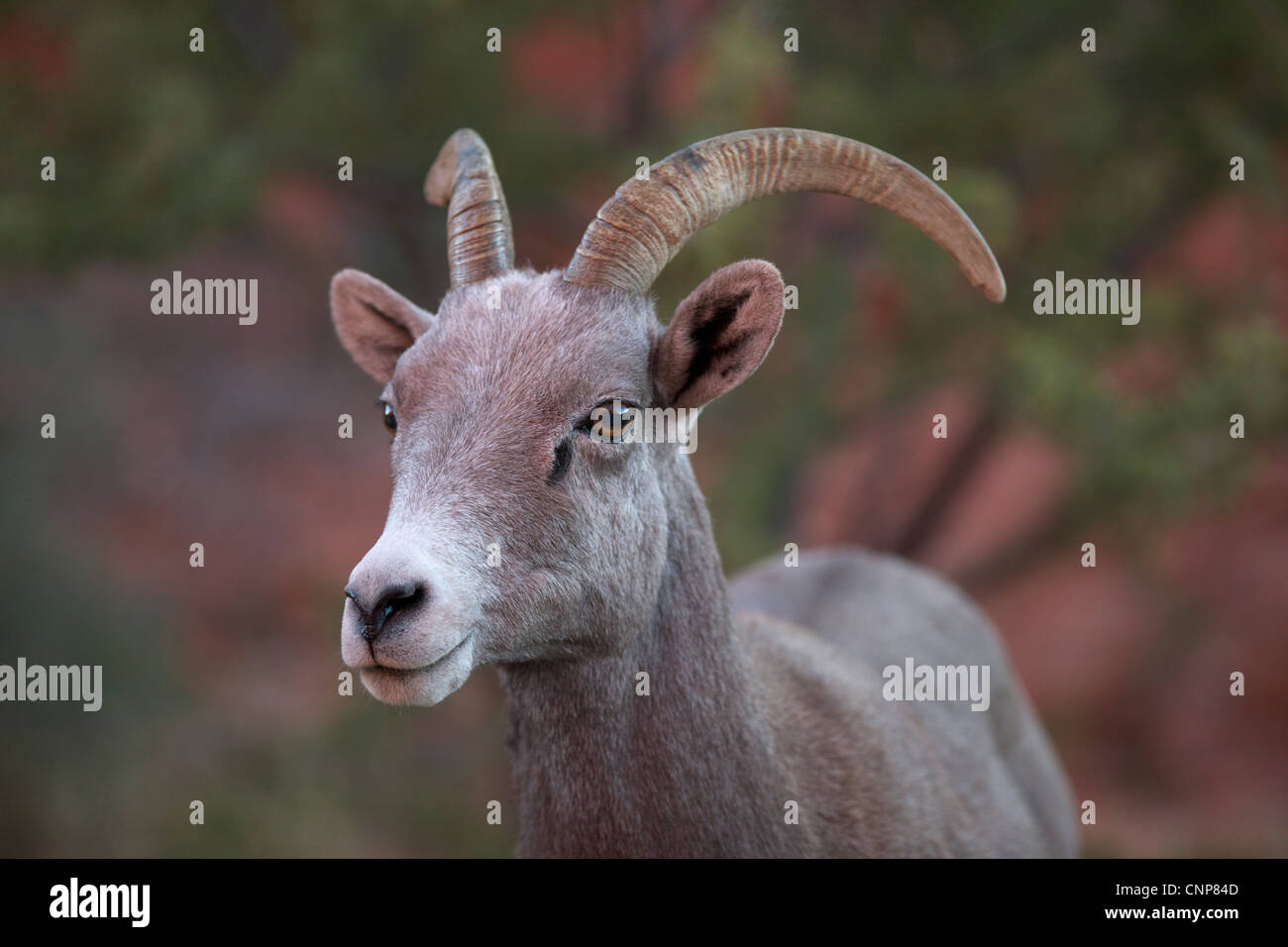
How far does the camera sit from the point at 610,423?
10.3 feet

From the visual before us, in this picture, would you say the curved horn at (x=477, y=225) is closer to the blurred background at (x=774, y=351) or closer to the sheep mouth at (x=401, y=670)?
the sheep mouth at (x=401, y=670)

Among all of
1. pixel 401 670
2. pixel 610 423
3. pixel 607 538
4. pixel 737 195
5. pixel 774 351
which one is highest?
pixel 774 351

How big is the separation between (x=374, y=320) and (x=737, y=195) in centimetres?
130

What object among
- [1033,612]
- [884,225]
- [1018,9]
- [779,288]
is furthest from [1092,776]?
[779,288]

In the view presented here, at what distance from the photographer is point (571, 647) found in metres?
3.18

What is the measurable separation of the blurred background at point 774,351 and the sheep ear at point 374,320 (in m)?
2.51

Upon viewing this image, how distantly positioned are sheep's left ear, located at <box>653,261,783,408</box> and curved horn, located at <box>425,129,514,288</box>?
63 centimetres

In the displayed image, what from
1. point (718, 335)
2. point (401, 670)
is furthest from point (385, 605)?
point (718, 335)

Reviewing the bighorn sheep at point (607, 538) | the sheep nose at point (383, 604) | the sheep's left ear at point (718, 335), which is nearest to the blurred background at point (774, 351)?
the bighorn sheep at point (607, 538)

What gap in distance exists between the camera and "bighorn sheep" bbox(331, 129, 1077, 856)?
2910mm

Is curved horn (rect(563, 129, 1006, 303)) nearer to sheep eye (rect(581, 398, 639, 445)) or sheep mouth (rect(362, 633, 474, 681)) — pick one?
sheep eye (rect(581, 398, 639, 445))

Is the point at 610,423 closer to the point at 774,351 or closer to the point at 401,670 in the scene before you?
the point at 401,670

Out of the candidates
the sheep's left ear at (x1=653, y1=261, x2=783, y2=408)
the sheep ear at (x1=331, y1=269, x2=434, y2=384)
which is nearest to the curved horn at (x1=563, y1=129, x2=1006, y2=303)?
the sheep's left ear at (x1=653, y1=261, x2=783, y2=408)

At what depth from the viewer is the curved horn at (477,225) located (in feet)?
11.9
